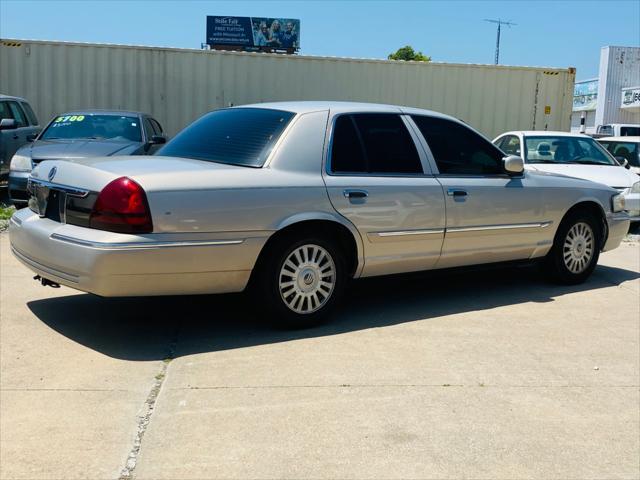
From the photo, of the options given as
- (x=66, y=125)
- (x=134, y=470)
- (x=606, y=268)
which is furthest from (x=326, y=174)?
(x=66, y=125)

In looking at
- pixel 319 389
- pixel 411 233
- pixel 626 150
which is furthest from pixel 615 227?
pixel 626 150

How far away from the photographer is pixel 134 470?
10.6ft

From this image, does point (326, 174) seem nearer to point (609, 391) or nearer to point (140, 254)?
point (140, 254)

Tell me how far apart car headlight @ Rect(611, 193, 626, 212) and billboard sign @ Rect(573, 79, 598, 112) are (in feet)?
120

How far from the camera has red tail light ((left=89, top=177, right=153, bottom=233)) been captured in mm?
4492

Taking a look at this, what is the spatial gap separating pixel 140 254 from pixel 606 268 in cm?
561

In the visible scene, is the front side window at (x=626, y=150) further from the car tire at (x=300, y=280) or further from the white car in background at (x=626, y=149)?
the car tire at (x=300, y=280)

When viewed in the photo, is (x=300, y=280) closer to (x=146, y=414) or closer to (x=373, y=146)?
(x=373, y=146)

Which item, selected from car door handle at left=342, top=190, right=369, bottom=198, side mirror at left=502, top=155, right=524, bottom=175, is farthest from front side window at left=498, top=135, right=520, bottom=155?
car door handle at left=342, top=190, right=369, bottom=198

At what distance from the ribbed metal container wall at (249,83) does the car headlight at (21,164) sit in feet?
17.1

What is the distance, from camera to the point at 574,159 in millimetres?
11125

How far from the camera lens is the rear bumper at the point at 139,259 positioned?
4477 mm

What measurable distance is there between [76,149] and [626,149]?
957 cm

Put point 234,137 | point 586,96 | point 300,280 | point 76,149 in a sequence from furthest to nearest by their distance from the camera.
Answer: point 586,96 < point 76,149 < point 234,137 < point 300,280
